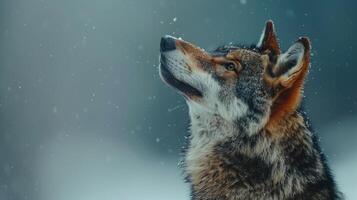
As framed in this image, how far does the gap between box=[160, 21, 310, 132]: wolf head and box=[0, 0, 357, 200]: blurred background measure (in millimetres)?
7921

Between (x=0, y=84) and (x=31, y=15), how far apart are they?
3577 mm

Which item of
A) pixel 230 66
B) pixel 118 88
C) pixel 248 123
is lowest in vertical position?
pixel 118 88

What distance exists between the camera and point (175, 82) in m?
5.68

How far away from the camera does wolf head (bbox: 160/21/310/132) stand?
5438mm

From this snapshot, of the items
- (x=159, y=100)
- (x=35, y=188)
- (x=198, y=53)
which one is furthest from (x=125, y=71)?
(x=198, y=53)

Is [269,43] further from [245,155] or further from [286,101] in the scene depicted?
[245,155]

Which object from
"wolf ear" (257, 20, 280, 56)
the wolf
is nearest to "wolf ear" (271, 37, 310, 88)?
the wolf

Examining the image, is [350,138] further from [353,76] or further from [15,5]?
[15,5]

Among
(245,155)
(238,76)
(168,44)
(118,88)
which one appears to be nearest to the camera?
(245,155)

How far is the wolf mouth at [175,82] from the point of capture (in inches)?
222

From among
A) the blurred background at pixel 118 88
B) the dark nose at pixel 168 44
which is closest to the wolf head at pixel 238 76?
the dark nose at pixel 168 44

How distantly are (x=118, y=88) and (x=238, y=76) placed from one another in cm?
1931

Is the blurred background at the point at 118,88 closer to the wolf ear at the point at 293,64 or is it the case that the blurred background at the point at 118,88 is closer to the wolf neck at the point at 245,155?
the wolf neck at the point at 245,155

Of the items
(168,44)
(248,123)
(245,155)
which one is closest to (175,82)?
(168,44)
